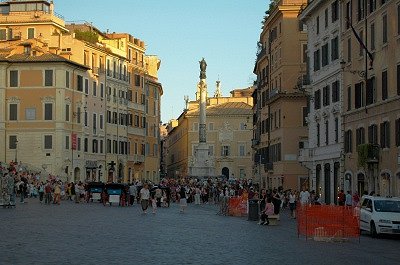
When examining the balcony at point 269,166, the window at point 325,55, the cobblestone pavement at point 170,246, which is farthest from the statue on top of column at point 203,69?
the cobblestone pavement at point 170,246

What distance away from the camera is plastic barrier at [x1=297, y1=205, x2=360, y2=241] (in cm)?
2703

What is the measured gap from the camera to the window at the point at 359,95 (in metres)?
46.7

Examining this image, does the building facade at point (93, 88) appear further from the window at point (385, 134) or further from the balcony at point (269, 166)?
the window at point (385, 134)

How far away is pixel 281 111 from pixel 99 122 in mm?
30390

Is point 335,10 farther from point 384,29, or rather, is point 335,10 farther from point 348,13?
point 384,29

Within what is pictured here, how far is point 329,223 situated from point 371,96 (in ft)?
62.8

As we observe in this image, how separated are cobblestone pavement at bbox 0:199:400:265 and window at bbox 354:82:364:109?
656 inches

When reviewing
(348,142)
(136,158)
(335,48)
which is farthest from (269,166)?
(136,158)

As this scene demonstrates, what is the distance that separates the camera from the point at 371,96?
1773 inches

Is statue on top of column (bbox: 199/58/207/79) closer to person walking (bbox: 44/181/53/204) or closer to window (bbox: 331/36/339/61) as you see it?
person walking (bbox: 44/181/53/204)

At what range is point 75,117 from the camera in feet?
290

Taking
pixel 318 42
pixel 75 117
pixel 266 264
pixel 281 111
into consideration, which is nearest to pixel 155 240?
pixel 266 264

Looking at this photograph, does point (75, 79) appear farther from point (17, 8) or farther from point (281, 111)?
point (281, 111)

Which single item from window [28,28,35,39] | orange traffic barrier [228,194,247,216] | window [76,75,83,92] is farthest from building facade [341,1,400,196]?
window [28,28,35,39]
